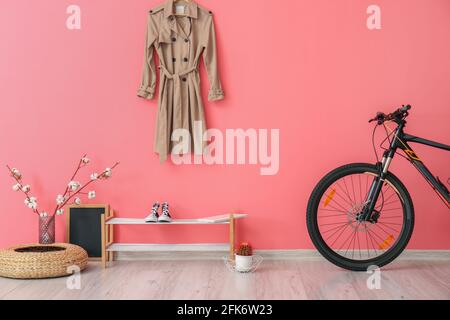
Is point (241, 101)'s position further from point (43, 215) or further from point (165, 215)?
point (43, 215)

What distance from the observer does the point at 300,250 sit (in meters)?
3.68

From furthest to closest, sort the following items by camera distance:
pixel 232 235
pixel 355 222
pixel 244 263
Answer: pixel 355 222 < pixel 232 235 < pixel 244 263

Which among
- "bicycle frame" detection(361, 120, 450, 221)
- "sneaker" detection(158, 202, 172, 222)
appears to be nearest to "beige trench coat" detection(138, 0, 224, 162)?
"sneaker" detection(158, 202, 172, 222)

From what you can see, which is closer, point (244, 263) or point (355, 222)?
point (244, 263)

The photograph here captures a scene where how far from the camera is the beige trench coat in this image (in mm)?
3604

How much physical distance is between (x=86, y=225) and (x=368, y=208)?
74.6 inches

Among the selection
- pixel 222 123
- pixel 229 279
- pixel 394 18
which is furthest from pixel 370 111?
pixel 229 279

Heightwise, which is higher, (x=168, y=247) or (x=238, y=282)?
(x=168, y=247)

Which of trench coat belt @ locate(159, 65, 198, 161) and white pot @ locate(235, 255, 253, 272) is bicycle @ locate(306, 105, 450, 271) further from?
trench coat belt @ locate(159, 65, 198, 161)

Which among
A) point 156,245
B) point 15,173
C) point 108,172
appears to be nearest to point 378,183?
point 156,245

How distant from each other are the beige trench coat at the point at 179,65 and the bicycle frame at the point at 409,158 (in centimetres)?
115

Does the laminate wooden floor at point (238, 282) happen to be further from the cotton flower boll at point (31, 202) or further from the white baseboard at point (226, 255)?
the cotton flower boll at point (31, 202)

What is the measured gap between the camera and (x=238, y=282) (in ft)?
10.00

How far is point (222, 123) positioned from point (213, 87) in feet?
0.86
